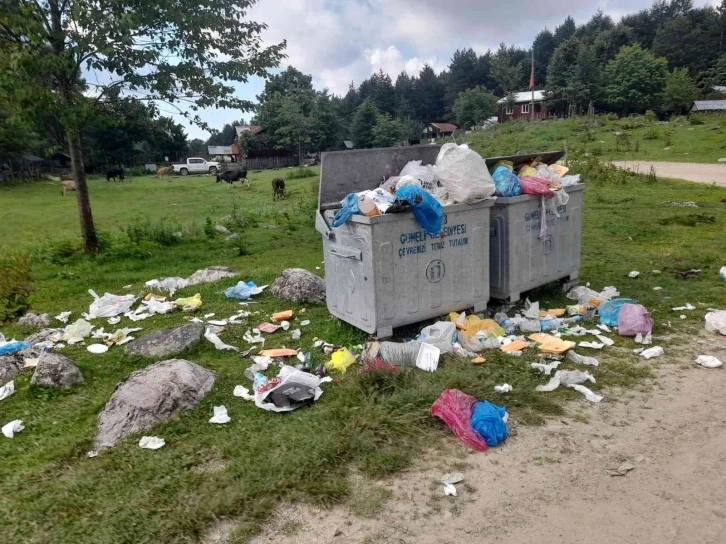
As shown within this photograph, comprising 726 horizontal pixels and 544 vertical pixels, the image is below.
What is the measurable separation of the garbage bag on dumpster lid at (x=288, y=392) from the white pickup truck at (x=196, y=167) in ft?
128

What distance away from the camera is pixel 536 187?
516 centimetres

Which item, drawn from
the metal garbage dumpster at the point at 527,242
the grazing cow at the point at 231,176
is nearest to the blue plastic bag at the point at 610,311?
the metal garbage dumpster at the point at 527,242

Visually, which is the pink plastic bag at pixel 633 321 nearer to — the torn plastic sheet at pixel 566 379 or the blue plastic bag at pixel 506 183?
the torn plastic sheet at pixel 566 379

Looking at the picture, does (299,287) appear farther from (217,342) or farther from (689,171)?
(689,171)

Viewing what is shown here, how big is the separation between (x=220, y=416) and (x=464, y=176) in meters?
2.78

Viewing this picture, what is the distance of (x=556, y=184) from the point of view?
5.40 m

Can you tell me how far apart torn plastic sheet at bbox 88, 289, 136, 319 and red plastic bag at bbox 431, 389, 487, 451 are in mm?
4217

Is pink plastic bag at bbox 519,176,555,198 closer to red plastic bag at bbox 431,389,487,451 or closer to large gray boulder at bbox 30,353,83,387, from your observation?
red plastic bag at bbox 431,389,487,451

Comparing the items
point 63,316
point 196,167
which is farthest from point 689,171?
point 196,167

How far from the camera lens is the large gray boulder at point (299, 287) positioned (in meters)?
5.81

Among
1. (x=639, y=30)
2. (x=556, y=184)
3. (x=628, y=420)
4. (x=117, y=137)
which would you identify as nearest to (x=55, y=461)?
(x=628, y=420)

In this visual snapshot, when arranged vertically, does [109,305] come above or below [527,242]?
below

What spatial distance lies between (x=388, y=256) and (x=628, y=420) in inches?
80.0

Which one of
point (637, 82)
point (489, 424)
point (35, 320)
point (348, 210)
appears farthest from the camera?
point (637, 82)
